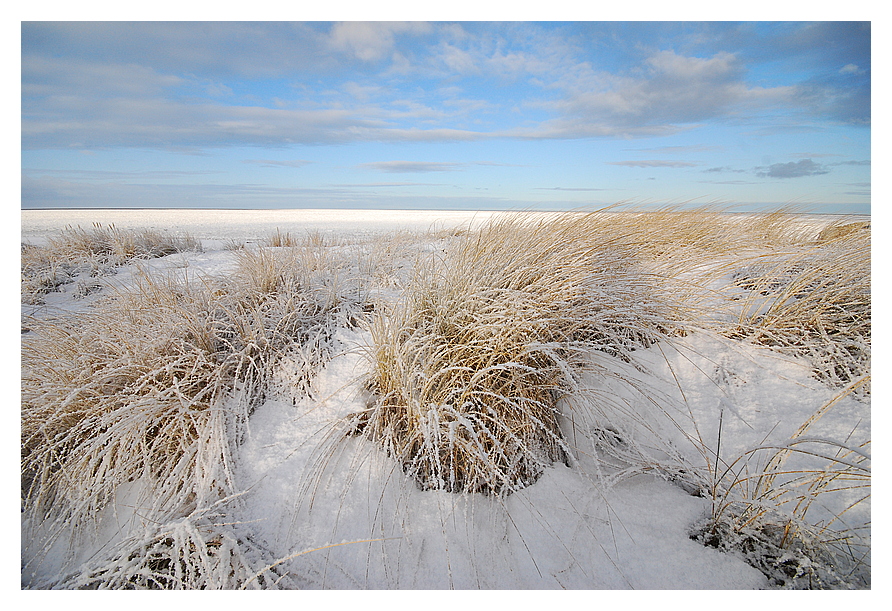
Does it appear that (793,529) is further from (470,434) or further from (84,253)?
(84,253)

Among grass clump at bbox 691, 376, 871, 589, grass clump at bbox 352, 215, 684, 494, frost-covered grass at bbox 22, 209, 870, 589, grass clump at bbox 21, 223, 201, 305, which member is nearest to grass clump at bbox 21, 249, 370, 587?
frost-covered grass at bbox 22, 209, 870, 589

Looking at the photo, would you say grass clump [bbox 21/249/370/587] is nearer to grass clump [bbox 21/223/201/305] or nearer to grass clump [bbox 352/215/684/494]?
grass clump [bbox 352/215/684/494]

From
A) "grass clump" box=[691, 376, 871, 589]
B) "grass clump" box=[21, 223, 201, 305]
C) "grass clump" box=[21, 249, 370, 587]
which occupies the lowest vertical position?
"grass clump" box=[691, 376, 871, 589]

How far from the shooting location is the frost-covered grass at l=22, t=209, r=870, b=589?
1.10 metres

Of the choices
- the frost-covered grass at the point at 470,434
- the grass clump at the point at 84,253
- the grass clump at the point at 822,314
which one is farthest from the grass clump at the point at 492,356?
the grass clump at the point at 84,253

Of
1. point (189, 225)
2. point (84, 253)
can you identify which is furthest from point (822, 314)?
point (189, 225)

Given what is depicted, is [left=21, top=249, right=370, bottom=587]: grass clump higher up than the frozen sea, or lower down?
lower down

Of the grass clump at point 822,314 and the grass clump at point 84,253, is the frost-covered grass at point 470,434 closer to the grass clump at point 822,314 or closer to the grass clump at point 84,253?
the grass clump at point 822,314

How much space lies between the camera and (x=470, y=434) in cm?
116

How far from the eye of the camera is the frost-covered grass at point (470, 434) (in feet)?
3.62

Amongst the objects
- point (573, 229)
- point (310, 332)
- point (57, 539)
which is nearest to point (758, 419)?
point (573, 229)

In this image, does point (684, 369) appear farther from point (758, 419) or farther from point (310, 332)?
point (310, 332)
